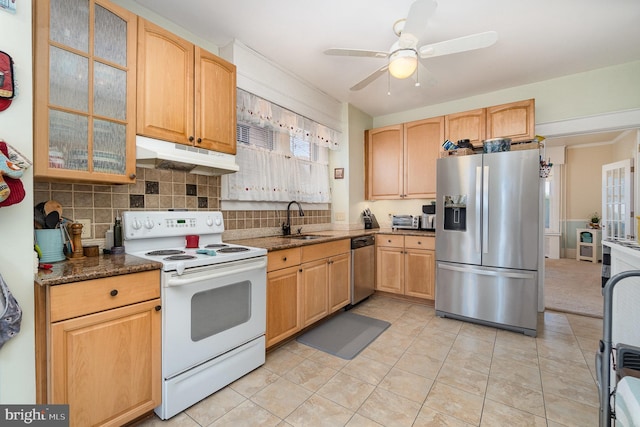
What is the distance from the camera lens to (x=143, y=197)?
2021mm

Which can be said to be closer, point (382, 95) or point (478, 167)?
point (478, 167)

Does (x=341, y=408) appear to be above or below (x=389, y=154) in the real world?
below

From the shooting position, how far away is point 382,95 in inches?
140

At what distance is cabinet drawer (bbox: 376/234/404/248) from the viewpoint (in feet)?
11.4

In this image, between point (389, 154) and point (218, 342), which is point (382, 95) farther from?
point (218, 342)

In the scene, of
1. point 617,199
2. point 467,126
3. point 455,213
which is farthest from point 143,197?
point 617,199

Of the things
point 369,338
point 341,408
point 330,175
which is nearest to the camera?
point 341,408

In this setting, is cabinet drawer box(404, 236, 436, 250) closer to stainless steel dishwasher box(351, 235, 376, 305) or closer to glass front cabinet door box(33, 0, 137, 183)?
stainless steel dishwasher box(351, 235, 376, 305)

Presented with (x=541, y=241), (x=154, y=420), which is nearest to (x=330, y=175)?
(x=541, y=241)

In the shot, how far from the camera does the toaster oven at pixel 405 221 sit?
380 centimetres

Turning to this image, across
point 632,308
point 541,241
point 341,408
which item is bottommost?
point 341,408

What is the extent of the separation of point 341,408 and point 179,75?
93.0 inches

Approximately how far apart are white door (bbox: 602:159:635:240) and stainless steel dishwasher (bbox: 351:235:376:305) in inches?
155

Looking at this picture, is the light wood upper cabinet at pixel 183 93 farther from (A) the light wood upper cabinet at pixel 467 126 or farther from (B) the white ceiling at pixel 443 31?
(A) the light wood upper cabinet at pixel 467 126
